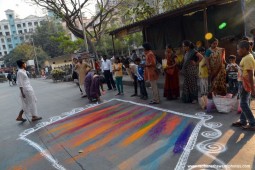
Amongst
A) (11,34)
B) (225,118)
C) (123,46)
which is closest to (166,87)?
(225,118)

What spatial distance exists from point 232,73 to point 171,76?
70.4 inches

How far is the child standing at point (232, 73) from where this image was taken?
7113 mm

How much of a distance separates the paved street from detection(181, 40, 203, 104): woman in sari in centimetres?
34

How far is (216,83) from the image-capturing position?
22.4 feet

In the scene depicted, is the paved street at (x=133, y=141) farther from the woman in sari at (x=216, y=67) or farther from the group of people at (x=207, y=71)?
the woman in sari at (x=216, y=67)

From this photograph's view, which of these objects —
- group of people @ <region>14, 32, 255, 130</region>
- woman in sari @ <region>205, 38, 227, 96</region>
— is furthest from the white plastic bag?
woman in sari @ <region>205, 38, 227, 96</region>

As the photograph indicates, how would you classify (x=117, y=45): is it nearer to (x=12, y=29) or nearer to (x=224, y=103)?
(x=224, y=103)

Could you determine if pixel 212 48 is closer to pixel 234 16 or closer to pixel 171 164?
pixel 171 164

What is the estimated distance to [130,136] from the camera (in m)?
5.59

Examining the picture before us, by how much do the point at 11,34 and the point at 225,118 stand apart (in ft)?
363

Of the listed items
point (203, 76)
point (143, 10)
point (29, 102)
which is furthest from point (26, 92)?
point (143, 10)

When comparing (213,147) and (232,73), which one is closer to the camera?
(213,147)

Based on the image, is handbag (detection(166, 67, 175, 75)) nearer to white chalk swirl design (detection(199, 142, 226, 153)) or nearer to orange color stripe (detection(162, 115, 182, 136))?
orange color stripe (detection(162, 115, 182, 136))

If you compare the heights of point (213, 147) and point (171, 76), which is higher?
point (171, 76)
